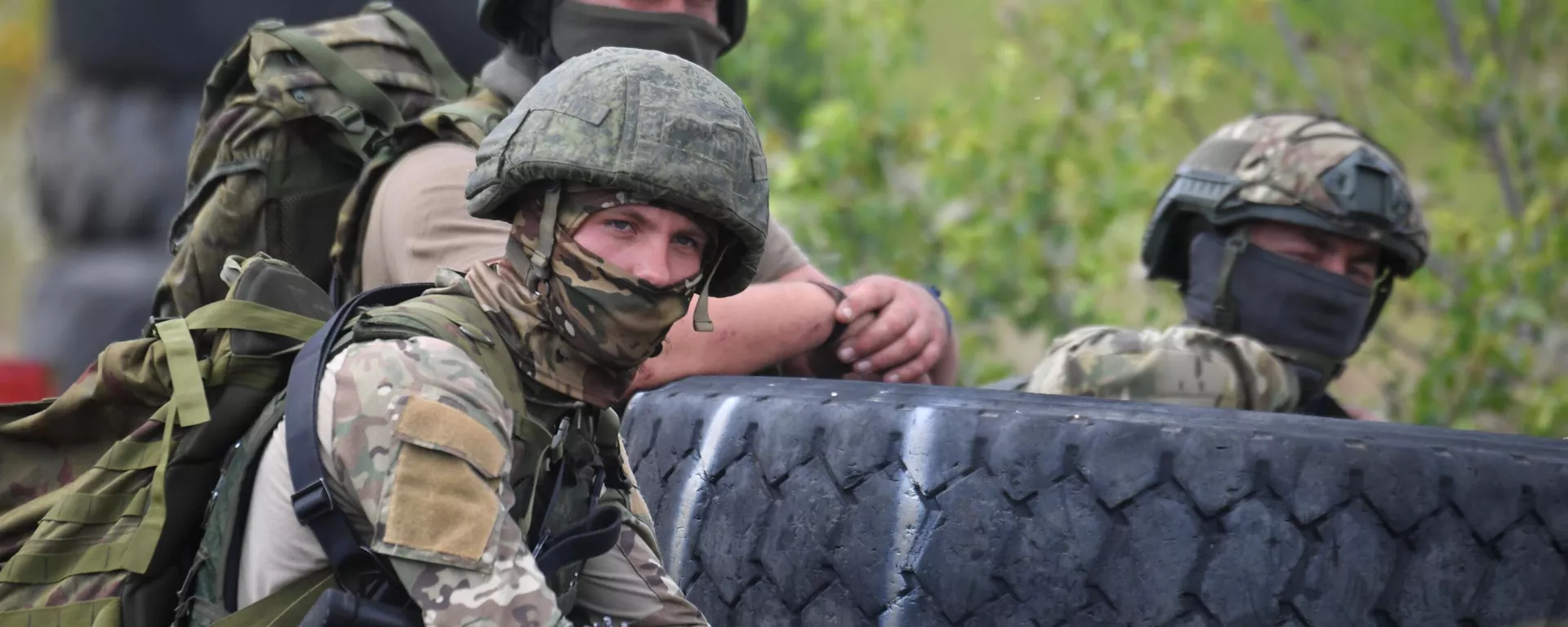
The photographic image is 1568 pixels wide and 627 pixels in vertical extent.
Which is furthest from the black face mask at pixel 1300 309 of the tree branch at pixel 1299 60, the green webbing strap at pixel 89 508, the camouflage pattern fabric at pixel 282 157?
the tree branch at pixel 1299 60

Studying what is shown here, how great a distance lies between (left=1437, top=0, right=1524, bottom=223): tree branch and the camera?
7.47m

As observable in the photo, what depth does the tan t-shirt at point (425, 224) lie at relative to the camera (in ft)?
10.4

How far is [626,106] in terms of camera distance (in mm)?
2342

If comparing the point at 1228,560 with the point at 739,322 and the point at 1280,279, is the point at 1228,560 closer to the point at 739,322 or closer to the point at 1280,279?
the point at 739,322

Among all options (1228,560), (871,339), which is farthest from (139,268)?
(1228,560)

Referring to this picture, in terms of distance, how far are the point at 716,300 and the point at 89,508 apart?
50.9 inches

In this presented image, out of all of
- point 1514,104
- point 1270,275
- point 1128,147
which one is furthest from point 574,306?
point 1514,104

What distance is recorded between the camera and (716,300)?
335 centimetres

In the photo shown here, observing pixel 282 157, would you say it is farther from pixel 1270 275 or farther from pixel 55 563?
pixel 1270 275

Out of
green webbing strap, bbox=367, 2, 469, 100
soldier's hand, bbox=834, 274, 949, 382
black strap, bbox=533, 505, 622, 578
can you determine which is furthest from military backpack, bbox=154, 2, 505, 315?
black strap, bbox=533, 505, 622, 578

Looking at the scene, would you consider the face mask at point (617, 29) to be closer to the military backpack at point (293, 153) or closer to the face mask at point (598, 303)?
the military backpack at point (293, 153)

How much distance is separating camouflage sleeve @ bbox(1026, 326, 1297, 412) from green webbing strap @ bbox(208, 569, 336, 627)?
186cm

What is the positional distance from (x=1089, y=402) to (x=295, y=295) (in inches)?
45.9

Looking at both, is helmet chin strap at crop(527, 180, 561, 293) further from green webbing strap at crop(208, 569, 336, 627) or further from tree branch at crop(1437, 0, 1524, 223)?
tree branch at crop(1437, 0, 1524, 223)
